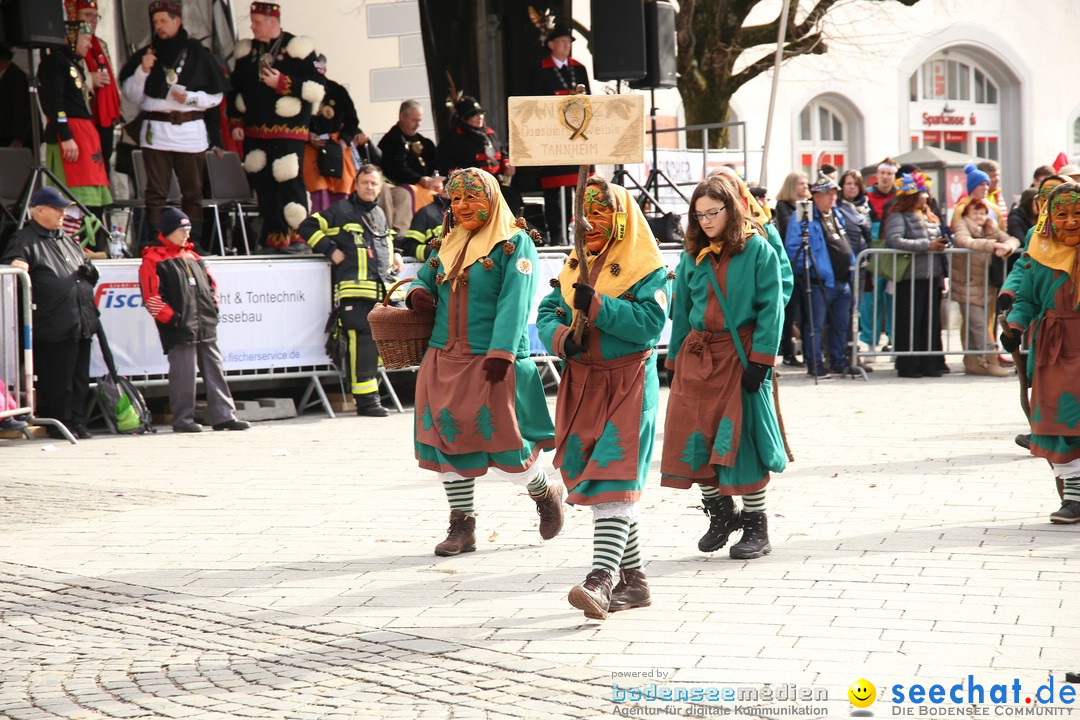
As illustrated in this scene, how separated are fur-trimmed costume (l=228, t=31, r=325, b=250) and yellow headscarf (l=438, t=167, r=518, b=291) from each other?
6.88 metres

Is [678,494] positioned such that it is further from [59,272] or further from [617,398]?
[59,272]

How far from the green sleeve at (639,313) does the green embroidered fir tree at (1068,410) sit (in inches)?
106

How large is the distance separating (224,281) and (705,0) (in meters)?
12.8

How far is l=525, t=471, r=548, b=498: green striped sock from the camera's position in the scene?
686 cm

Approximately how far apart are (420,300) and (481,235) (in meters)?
0.43

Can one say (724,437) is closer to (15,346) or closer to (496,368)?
(496,368)

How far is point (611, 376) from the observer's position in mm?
5793

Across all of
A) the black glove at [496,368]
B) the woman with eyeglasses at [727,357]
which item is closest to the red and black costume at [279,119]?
the black glove at [496,368]

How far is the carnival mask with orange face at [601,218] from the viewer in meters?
5.83

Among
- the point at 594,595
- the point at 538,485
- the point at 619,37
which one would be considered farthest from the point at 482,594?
the point at 619,37

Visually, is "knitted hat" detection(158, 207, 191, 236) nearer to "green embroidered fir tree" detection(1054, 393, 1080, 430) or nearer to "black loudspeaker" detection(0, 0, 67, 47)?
"black loudspeaker" detection(0, 0, 67, 47)

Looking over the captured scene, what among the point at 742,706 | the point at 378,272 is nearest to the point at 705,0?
the point at 378,272

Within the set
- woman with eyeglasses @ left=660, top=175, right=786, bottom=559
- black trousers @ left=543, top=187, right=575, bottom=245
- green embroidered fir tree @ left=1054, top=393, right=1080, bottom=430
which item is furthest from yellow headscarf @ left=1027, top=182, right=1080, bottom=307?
black trousers @ left=543, top=187, right=575, bottom=245

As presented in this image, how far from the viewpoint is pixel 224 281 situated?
12.0 meters
